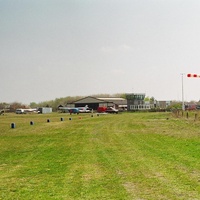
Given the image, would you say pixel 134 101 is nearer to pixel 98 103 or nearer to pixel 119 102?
pixel 119 102

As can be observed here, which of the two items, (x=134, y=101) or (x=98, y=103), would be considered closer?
(x=98, y=103)

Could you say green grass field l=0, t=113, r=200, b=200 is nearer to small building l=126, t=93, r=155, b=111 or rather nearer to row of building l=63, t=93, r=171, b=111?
row of building l=63, t=93, r=171, b=111

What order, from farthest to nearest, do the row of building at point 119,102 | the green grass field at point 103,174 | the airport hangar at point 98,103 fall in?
the row of building at point 119,102 < the airport hangar at point 98,103 < the green grass field at point 103,174

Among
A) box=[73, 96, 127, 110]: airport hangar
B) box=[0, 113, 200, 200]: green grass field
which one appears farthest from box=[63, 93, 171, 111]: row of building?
box=[0, 113, 200, 200]: green grass field

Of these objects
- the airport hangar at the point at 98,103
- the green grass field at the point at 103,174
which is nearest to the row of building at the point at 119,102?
the airport hangar at the point at 98,103

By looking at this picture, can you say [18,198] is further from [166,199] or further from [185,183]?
[185,183]

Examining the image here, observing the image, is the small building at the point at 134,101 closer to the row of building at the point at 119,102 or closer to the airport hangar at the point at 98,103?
the row of building at the point at 119,102

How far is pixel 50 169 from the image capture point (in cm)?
1331

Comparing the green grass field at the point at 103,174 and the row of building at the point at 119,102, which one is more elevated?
the row of building at the point at 119,102

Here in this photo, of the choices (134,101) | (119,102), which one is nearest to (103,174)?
(134,101)

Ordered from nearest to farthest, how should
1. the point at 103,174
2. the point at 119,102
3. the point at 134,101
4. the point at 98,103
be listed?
the point at 103,174 < the point at 98,103 < the point at 134,101 < the point at 119,102

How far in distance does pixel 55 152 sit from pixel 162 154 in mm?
6082

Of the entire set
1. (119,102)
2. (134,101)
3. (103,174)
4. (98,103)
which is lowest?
(103,174)

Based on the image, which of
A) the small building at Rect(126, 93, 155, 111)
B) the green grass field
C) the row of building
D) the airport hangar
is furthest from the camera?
the small building at Rect(126, 93, 155, 111)
